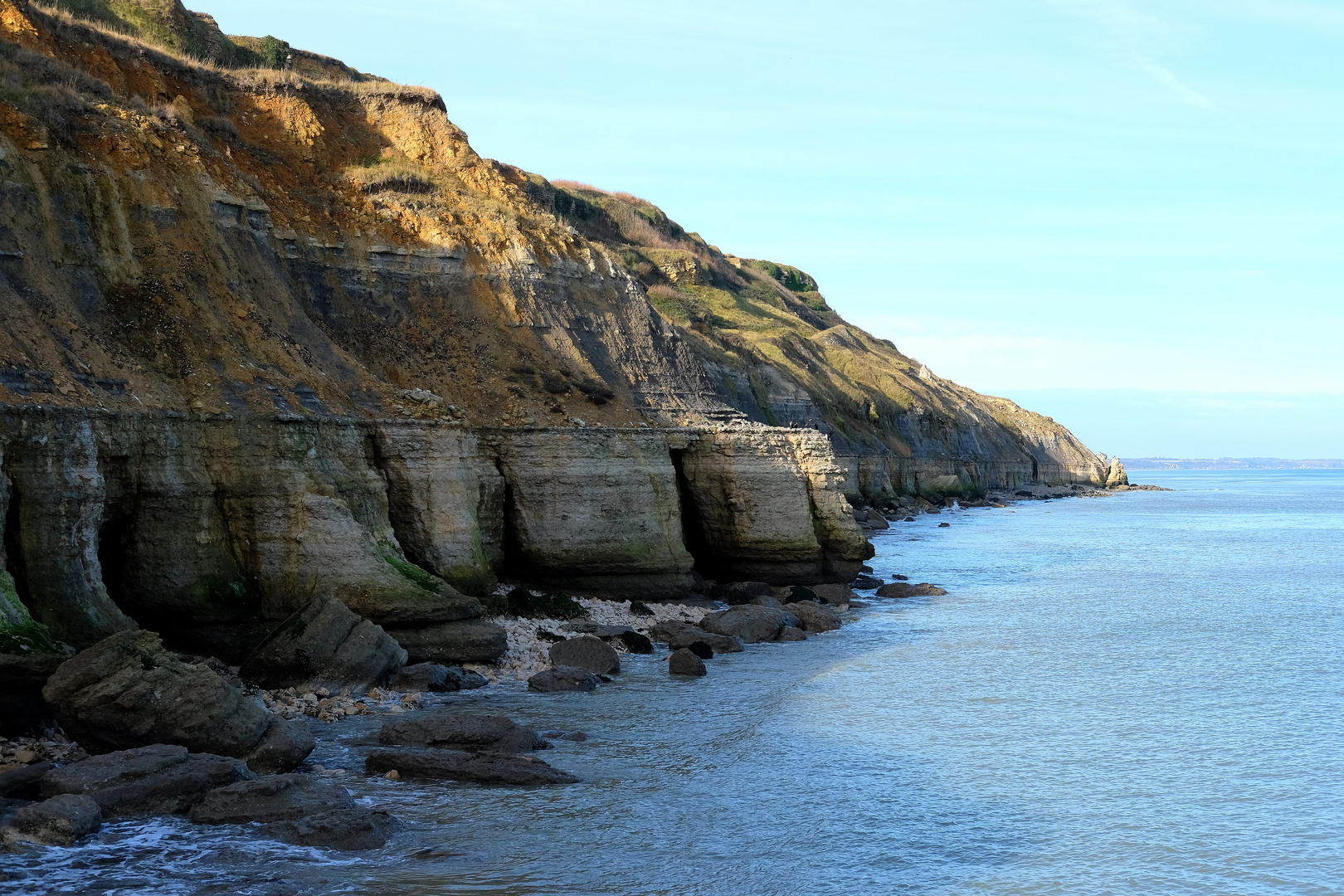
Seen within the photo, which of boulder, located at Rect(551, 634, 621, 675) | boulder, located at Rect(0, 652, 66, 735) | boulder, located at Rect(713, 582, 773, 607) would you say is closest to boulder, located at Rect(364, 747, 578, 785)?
boulder, located at Rect(0, 652, 66, 735)

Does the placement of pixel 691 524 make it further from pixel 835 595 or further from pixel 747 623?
pixel 747 623

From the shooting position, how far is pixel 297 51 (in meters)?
50.1

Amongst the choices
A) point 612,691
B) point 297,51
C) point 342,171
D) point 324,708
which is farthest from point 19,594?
point 297,51

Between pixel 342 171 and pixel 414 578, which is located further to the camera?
pixel 342 171

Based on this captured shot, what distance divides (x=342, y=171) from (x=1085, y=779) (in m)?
27.9

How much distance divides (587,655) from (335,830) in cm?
960

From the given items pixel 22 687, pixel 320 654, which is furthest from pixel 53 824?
pixel 320 654

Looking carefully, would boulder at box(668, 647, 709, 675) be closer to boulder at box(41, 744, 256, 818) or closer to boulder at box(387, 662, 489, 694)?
boulder at box(387, 662, 489, 694)

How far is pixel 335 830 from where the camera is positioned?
471 inches

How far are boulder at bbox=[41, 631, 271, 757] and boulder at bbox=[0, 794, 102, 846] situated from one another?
6.35 feet

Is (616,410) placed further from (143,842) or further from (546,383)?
(143,842)

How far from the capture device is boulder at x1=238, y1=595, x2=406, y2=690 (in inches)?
707

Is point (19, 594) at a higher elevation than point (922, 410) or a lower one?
lower

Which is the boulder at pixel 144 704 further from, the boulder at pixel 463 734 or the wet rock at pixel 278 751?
the boulder at pixel 463 734
